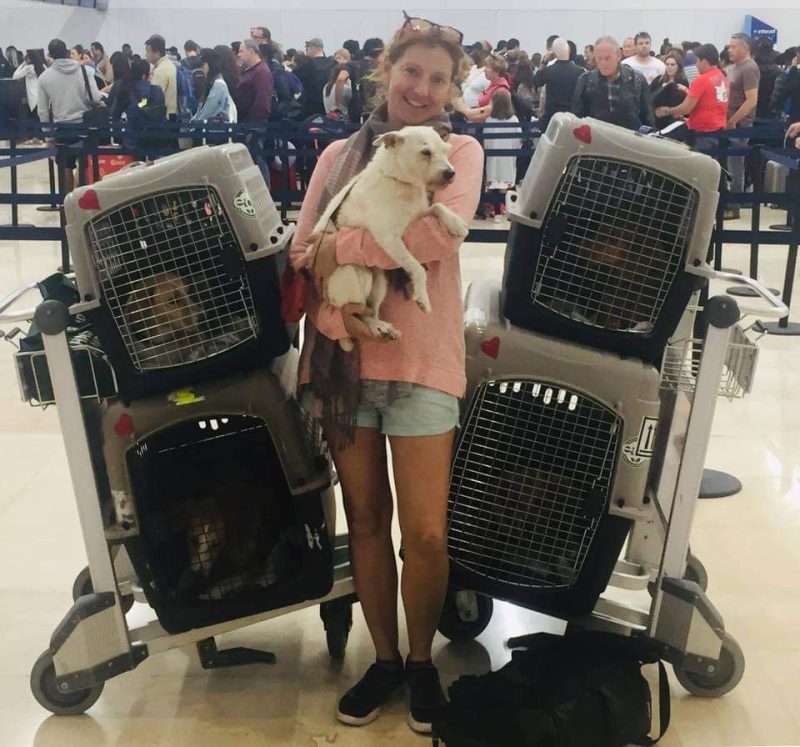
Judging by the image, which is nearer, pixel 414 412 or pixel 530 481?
pixel 414 412

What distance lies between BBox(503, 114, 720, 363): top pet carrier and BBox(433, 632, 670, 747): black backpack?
678 millimetres

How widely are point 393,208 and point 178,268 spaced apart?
480 mm

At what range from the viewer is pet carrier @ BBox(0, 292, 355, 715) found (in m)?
2.20

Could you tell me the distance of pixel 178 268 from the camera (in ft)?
6.84

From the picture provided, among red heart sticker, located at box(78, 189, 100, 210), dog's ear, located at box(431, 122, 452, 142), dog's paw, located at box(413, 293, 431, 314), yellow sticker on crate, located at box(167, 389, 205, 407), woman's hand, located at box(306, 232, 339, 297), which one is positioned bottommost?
yellow sticker on crate, located at box(167, 389, 205, 407)

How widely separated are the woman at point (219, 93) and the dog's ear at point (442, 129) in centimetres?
695

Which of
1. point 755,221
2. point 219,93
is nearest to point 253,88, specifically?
point 219,93

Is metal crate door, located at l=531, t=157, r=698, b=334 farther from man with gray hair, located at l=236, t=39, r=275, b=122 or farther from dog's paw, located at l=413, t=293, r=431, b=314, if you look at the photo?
man with gray hair, located at l=236, t=39, r=275, b=122

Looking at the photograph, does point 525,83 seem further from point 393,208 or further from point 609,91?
point 393,208

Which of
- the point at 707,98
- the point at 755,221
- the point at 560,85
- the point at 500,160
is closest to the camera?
the point at 755,221

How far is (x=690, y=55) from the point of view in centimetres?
1280

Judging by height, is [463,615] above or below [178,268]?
below

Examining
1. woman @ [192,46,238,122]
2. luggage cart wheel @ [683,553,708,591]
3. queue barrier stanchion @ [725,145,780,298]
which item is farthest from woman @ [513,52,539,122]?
luggage cart wheel @ [683,553,708,591]

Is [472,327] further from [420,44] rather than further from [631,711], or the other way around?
[631,711]
